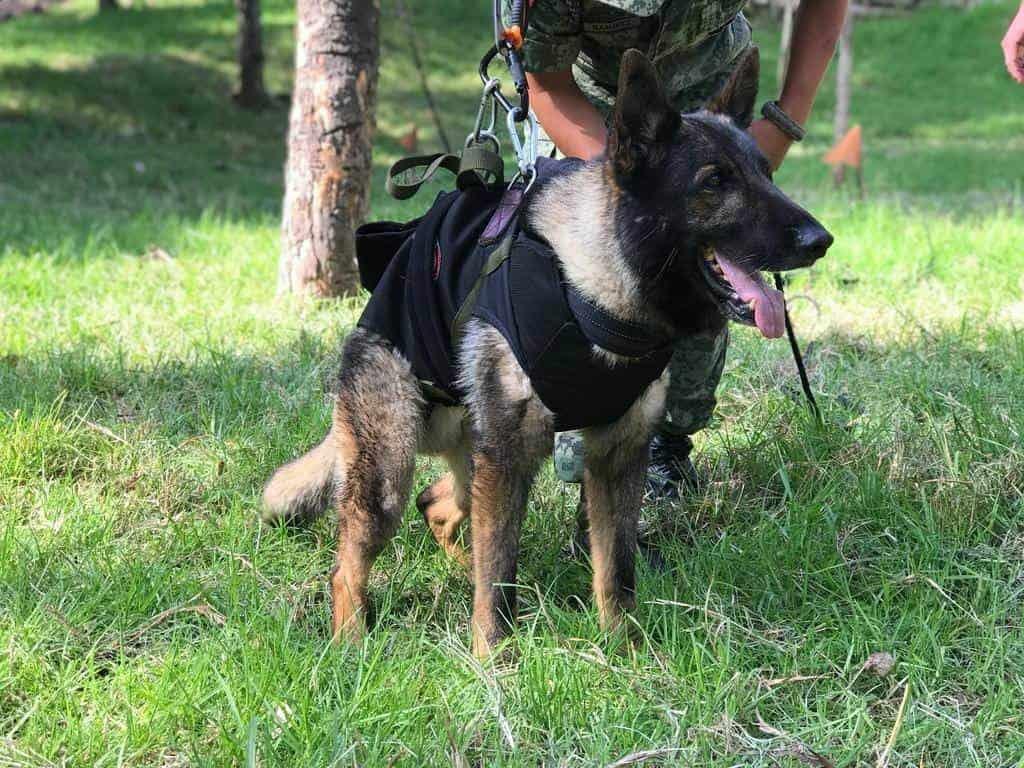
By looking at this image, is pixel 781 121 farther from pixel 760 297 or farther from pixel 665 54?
pixel 760 297

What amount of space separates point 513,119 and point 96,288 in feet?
11.8

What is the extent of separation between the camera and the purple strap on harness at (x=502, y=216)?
9.02ft

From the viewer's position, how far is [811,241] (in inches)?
90.8

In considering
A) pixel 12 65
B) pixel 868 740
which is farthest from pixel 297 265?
pixel 12 65

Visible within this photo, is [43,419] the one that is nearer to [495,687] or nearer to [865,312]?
[495,687]

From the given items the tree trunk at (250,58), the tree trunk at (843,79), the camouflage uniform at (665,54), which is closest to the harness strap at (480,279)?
the camouflage uniform at (665,54)

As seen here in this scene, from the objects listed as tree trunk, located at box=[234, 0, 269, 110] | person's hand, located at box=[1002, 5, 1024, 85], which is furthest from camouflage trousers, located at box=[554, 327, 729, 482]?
tree trunk, located at box=[234, 0, 269, 110]

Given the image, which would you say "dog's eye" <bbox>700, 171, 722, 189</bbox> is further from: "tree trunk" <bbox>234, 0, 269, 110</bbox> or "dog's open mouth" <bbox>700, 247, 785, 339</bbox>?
"tree trunk" <bbox>234, 0, 269, 110</bbox>

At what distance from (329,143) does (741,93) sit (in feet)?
10.2

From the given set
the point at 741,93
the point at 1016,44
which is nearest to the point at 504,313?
the point at 741,93

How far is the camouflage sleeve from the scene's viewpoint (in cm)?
291

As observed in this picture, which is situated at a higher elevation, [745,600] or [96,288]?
[745,600]

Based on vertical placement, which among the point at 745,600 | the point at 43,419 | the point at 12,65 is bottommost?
the point at 12,65

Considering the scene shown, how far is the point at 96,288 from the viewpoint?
221 inches
